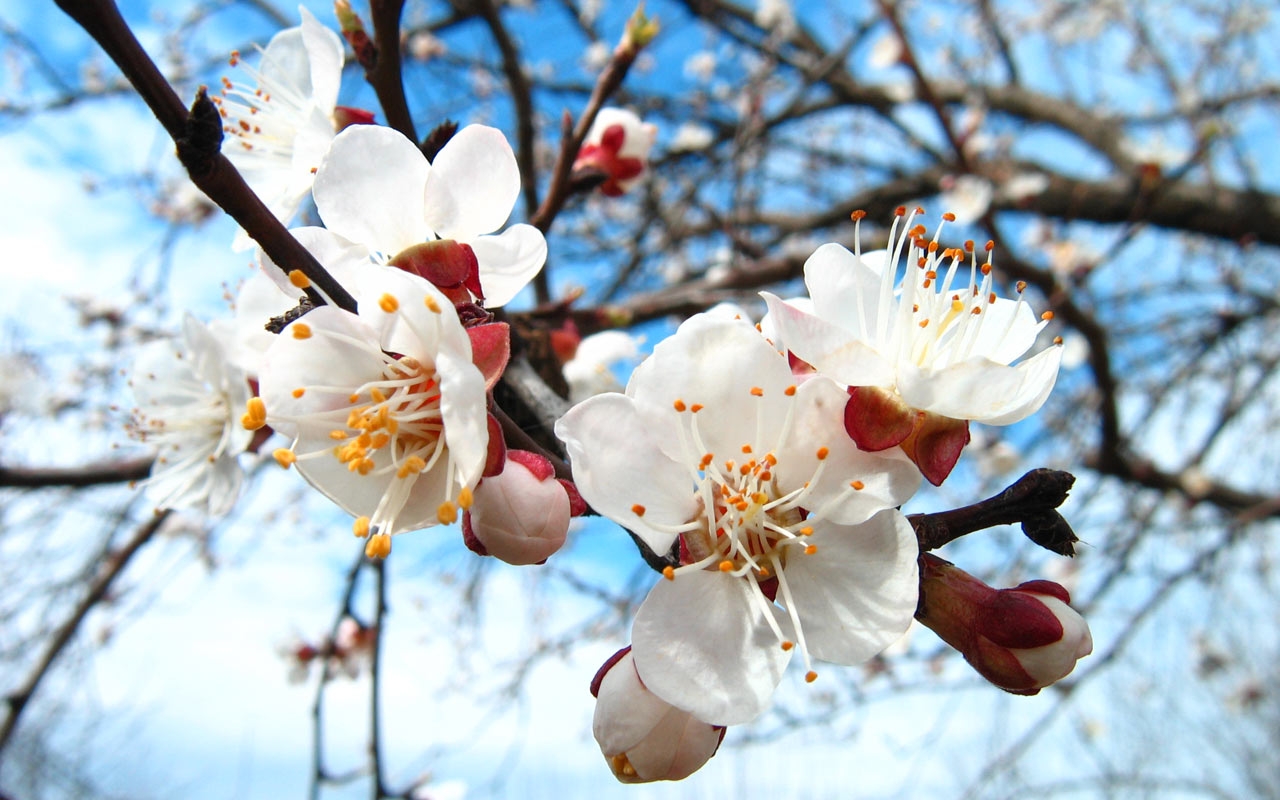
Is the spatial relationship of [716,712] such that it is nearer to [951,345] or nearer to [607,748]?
[607,748]

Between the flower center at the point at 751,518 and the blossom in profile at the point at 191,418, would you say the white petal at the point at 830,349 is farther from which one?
the blossom in profile at the point at 191,418

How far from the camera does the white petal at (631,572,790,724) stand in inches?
24.9

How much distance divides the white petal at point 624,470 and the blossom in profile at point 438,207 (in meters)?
0.18

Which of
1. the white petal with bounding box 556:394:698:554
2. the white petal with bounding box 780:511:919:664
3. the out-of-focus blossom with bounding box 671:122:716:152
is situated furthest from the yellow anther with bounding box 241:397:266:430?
the out-of-focus blossom with bounding box 671:122:716:152

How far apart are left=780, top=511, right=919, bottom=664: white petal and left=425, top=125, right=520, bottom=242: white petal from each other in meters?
0.43

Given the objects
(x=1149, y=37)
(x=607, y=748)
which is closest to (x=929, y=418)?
(x=607, y=748)

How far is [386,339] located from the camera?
65 centimetres

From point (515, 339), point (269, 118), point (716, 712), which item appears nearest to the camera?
point (716, 712)

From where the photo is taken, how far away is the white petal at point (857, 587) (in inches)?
25.5

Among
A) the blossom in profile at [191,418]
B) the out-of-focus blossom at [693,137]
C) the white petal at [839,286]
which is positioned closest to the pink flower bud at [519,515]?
the white petal at [839,286]

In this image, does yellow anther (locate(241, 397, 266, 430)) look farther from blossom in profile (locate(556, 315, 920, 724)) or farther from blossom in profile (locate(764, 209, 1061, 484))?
blossom in profile (locate(764, 209, 1061, 484))

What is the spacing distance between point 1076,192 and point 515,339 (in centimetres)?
453

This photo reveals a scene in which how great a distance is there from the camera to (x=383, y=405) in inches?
26.0

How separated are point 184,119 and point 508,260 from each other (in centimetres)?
30
